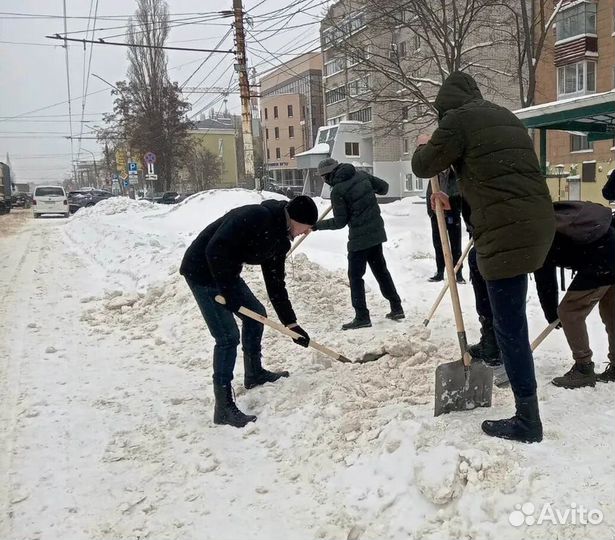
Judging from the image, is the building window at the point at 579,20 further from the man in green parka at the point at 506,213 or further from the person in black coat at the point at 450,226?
the man in green parka at the point at 506,213

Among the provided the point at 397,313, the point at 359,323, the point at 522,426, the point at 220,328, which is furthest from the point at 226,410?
the point at 397,313

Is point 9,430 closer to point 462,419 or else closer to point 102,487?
point 102,487

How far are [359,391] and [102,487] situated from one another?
1605 mm

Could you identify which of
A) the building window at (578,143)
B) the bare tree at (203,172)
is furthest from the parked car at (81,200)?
the building window at (578,143)

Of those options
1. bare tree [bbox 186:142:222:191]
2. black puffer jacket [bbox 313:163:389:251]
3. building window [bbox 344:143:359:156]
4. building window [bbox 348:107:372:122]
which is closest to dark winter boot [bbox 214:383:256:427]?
black puffer jacket [bbox 313:163:389:251]

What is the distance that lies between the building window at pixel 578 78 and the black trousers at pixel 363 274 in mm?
24597

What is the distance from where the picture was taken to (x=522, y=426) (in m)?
2.61

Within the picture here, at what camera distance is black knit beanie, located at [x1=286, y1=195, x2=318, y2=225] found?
10.8ft

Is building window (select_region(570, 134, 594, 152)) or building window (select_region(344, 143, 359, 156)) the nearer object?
building window (select_region(570, 134, 594, 152))

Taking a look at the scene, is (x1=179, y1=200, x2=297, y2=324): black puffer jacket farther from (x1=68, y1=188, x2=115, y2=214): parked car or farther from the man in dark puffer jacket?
(x1=68, y1=188, x2=115, y2=214): parked car

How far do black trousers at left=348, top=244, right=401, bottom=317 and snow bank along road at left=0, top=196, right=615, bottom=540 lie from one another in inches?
11.2

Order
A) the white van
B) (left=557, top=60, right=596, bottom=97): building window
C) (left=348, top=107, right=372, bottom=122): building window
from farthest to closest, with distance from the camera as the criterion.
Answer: (left=348, top=107, right=372, bottom=122): building window < the white van < (left=557, top=60, right=596, bottom=97): building window

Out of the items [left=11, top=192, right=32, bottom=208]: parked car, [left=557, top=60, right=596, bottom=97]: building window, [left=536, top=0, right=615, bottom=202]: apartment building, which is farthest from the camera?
[left=11, top=192, right=32, bottom=208]: parked car

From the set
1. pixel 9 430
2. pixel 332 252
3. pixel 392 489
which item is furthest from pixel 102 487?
pixel 332 252
